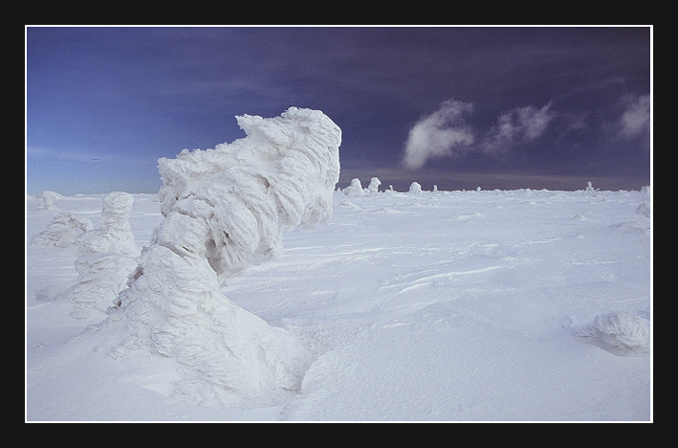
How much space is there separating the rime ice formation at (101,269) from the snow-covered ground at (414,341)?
16cm

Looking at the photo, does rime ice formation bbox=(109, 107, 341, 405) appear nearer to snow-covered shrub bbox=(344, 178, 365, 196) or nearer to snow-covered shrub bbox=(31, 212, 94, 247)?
snow-covered shrub bbox=(31, 212, 94, 247)

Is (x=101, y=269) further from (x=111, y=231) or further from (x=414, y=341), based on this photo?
(x=414, y=341)

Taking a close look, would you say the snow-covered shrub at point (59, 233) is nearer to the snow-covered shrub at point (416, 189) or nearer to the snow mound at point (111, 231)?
the snow mound at point (111, 231)

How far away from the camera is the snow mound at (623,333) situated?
311cm

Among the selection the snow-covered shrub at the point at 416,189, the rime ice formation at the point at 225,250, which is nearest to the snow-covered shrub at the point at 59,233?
the rime ice formation at the point at 225,250

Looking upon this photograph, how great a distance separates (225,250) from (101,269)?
2586 mm

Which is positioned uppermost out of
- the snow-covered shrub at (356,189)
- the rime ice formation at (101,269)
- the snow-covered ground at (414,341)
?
the snow-covered shrub at (356,189)

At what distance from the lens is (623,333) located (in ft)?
10.3

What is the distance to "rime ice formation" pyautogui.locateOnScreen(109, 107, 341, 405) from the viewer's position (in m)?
2.85

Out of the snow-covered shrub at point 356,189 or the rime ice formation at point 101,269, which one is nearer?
the rime ice formation at point 101,269

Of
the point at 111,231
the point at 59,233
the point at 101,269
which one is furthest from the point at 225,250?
the point at 59,233

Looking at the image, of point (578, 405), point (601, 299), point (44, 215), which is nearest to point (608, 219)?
point (601, 299)

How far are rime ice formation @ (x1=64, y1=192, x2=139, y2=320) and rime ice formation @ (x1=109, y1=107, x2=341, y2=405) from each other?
1636 millimetres

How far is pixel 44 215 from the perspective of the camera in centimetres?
1215
